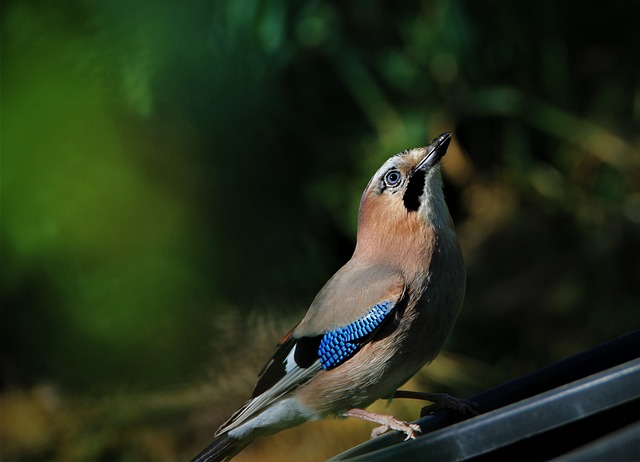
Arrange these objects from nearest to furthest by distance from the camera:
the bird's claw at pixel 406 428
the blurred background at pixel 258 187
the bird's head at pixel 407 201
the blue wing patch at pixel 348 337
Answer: the bird's claw at pixel 406 428, the blue wing patch at pixel 348 337, the bird's head at pixel 407 201, the blurred background at pixel 258 187

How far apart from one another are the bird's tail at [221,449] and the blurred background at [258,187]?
2.05 feet

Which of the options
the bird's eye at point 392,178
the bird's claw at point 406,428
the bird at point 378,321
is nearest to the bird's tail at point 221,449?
the bird at point 378,321

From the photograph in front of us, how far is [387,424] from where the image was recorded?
1853 millimetres

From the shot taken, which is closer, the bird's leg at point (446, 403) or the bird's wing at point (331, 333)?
the bird's leg at point (446, 403)

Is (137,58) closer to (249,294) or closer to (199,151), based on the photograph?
(199,151)

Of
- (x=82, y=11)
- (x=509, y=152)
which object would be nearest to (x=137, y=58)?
(x=82, y=11)

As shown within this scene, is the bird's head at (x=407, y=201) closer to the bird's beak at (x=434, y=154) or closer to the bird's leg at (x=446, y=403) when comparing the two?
the bird's beak at (x=434, y=154)

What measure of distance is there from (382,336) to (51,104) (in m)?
1.08

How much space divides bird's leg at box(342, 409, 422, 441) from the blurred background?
0.60 meters

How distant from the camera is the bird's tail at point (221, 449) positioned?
1925 mm

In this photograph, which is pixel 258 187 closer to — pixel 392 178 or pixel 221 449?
pixel 392 178

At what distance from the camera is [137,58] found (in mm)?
2662

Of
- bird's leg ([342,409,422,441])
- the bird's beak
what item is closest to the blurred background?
bird's leg ([342,409,422,441])

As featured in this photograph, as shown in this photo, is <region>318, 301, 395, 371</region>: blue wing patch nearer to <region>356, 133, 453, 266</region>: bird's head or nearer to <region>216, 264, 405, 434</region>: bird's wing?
<region>216, 264, 405, 434</region>: bird's wing
